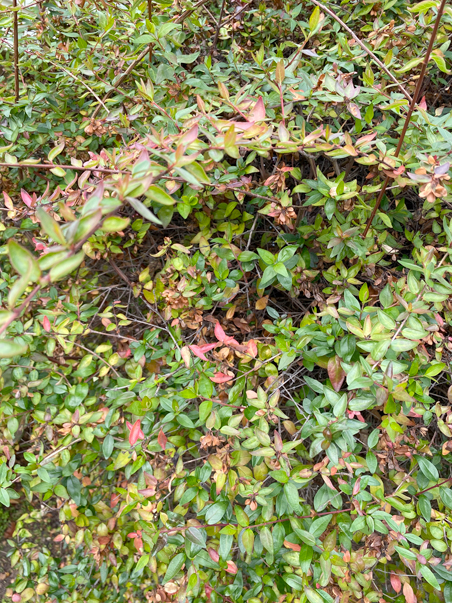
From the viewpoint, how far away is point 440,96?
1545 millimetres

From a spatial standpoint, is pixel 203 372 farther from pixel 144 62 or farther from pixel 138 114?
pixel 144 62

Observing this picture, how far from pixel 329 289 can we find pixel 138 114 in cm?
80

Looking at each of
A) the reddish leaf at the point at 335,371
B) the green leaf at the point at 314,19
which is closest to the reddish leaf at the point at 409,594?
the reddish leaf at the point at 335,371

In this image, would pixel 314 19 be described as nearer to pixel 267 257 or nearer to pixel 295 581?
pixel 267 257

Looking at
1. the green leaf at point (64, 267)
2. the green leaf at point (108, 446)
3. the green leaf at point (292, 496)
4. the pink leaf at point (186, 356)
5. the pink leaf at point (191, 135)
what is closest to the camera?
the green leaf at point (64, 267)

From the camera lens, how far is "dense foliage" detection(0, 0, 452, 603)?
38.4 inches

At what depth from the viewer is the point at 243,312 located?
1467 millimetres

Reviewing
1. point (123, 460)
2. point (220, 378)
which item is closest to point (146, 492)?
point (123, 460)

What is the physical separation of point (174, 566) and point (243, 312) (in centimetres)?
78

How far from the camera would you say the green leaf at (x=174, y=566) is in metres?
1.10

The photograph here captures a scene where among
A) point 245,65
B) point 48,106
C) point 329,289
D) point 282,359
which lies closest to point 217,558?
point 282,359

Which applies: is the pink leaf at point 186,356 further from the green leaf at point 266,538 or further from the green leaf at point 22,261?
the green leaf at point 22,261

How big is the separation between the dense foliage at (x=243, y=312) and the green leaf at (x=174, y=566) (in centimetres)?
1

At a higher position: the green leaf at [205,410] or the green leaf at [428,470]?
the green leaf at [205,410]
